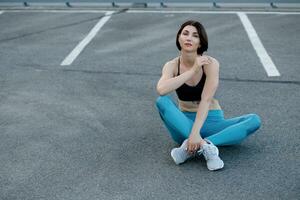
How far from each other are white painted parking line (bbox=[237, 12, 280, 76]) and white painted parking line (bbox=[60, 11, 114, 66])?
2932 millimetres

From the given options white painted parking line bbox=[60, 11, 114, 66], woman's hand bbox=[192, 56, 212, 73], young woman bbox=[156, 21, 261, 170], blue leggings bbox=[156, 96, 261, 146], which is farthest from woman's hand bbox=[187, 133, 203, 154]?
white painted parking line bbox=[60, 11, 114, 66]

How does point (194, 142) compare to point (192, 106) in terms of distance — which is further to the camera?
point (192, 106)

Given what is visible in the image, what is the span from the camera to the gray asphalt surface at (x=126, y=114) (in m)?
4.14

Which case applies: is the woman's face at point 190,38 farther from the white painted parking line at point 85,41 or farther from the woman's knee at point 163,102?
the white painted parking line at point 85,41

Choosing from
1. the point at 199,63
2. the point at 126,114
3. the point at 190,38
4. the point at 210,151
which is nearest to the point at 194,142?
the point at 210,151

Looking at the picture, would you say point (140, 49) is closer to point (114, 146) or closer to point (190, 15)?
point (190, 15)

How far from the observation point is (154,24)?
375 inches

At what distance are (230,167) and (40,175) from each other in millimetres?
1815

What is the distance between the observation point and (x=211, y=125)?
14.8 feet

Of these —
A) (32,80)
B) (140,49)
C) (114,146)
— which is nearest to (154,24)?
(140,49)

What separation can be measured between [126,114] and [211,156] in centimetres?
167

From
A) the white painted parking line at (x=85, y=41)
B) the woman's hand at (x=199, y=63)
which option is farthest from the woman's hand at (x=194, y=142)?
the white painted parking line at (x=85, y=41)

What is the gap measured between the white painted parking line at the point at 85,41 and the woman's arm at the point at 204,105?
374cm

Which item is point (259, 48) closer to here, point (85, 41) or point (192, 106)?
point (85, 41)
